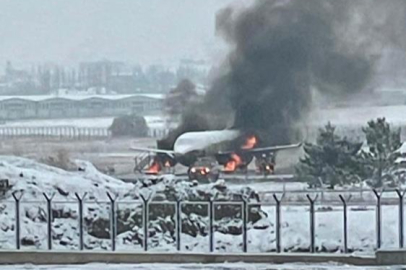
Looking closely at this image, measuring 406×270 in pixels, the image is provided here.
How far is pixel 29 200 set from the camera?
6578mm

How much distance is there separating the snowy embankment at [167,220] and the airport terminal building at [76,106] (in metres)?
0.86

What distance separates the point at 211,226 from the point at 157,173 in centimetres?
163

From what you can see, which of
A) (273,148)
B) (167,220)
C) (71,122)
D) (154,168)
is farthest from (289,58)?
(71,122)

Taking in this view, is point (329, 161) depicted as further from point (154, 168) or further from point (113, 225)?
point (113, 225)

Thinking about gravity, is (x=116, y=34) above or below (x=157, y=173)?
above

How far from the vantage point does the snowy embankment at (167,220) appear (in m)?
6.18

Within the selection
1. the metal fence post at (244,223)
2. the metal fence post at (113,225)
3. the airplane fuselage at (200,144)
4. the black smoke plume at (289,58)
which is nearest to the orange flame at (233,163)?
the airplane fuselage at (200,144)

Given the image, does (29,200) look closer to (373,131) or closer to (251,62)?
(251,62)

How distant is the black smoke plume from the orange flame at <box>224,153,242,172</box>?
0.89 feet

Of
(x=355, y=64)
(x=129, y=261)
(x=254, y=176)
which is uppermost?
(x=355, y=64)

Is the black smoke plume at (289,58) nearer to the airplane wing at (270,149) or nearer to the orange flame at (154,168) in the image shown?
the airplane wing at (270,149)

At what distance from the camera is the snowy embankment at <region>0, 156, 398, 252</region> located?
6180mm

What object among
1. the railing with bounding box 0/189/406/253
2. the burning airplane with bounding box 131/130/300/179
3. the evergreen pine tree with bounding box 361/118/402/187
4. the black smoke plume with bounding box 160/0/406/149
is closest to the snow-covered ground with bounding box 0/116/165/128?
the burning airplane with bounding box 131/130/300/179

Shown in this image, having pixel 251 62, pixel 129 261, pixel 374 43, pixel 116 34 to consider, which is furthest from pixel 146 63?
pixel 129 261
